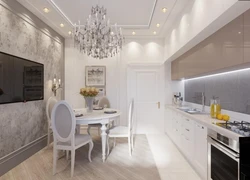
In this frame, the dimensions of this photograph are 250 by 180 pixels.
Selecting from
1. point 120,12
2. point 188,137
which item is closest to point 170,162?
point 188,137

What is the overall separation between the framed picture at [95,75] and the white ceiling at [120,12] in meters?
1.30

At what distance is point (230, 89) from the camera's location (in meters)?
3.02

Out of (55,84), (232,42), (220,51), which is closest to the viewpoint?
(232,42)

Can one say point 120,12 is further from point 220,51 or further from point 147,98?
point 147,98

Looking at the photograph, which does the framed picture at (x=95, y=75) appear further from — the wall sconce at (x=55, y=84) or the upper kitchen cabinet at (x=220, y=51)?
the upper kitchen cabinet at (x=220, y=51)

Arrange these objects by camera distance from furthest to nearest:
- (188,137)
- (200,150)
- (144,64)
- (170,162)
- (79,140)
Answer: (144,64), (170,162), (188,137), (79,140), (200,150)

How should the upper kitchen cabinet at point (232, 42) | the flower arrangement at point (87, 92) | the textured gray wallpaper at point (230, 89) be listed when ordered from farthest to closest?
the flower arrangement at point (87, 92), the textured gray wallpaper at point (230, 89), the upper kitchen cabinet at point (232, 42)

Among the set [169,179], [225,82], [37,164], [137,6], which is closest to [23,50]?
[37,164]

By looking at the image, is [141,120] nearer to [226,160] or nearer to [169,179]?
[169,179]

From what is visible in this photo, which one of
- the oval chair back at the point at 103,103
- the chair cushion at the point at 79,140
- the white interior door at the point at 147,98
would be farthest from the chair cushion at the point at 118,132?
the white interior door at the point at 147,98

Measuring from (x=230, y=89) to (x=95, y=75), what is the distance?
12.5ft

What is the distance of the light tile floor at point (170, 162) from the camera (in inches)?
117

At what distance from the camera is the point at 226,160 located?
2031 mm

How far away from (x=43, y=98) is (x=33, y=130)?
75 centimetres
